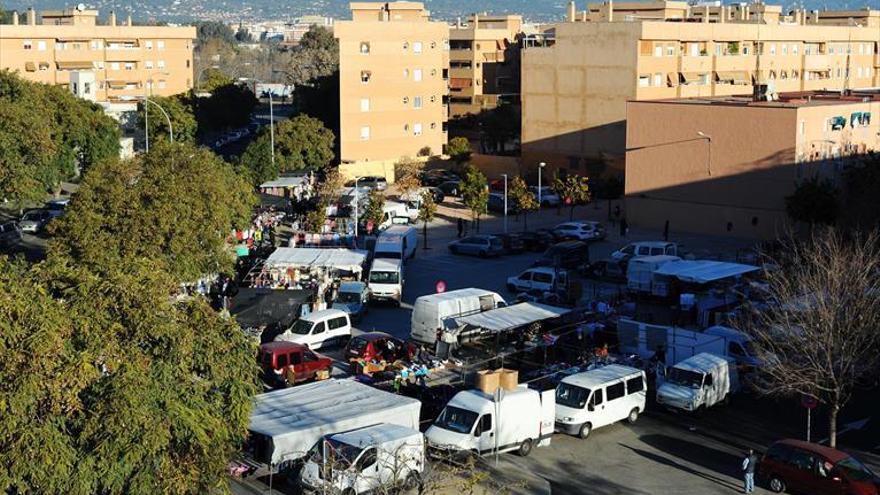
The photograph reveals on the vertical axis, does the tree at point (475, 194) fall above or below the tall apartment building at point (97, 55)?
below

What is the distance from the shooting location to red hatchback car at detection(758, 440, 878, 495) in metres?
14.1

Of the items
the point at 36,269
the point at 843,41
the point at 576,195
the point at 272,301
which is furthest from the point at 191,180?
the point at 843,41

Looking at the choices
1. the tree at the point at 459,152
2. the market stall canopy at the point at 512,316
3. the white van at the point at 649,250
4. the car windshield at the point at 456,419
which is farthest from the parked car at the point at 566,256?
the tree at the point at 459,152

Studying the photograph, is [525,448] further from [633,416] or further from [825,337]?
[825,337]

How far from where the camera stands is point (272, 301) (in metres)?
23.1

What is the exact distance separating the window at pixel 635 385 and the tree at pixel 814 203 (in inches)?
556

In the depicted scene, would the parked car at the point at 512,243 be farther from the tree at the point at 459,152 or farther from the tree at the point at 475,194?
the tree at the point at 459,152

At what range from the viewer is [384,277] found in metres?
25.7

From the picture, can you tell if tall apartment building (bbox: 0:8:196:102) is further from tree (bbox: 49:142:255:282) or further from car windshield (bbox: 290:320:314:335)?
car windshield (bbox: 290:320:314:335)

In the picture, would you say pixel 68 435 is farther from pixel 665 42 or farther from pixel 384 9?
pixel 384 9

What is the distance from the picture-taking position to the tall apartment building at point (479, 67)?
6084 cm

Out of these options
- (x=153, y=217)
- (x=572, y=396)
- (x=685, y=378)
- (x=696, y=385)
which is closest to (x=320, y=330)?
(x=153, y=217)

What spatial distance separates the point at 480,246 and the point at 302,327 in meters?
10.5

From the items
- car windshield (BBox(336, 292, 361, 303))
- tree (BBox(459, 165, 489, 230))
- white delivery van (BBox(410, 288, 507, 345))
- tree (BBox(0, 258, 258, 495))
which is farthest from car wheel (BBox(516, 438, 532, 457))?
tree (BBox(459, 165, 489, 230))
